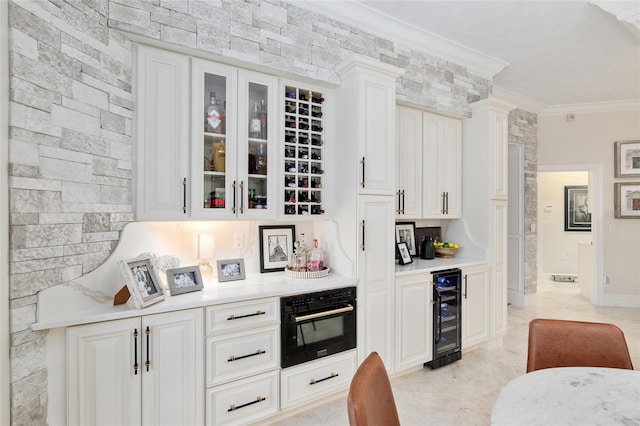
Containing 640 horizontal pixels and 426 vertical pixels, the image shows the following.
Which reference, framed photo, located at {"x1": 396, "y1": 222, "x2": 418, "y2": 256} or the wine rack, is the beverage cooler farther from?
the wine rack

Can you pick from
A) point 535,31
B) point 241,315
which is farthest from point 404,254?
point 535,31

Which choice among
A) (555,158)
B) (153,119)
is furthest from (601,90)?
(153,119)

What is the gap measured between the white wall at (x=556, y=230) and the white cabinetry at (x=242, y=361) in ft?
23.0

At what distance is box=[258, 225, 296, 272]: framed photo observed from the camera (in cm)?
264

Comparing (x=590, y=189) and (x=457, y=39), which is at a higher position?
(x=457, y=39)

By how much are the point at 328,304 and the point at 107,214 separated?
1.51 meters

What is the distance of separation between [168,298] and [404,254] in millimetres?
2125

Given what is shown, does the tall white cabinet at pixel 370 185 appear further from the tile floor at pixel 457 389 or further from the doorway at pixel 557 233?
the doorway at pixel 557 233

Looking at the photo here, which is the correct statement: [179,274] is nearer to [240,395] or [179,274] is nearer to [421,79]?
[240,395]

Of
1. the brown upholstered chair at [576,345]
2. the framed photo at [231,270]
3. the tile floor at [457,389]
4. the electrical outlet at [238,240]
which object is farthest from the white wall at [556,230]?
the framed photo at [231,270]

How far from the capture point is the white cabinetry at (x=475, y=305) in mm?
3137

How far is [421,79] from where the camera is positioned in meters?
3.16

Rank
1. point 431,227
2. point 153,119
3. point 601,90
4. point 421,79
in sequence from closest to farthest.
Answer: point 153,119
point 421,79
point 431,227
point 601,90

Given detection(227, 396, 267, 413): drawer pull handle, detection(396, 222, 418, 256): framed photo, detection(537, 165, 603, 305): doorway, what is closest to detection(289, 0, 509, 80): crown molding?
detection(396, 222, 418, 256): framed photo
